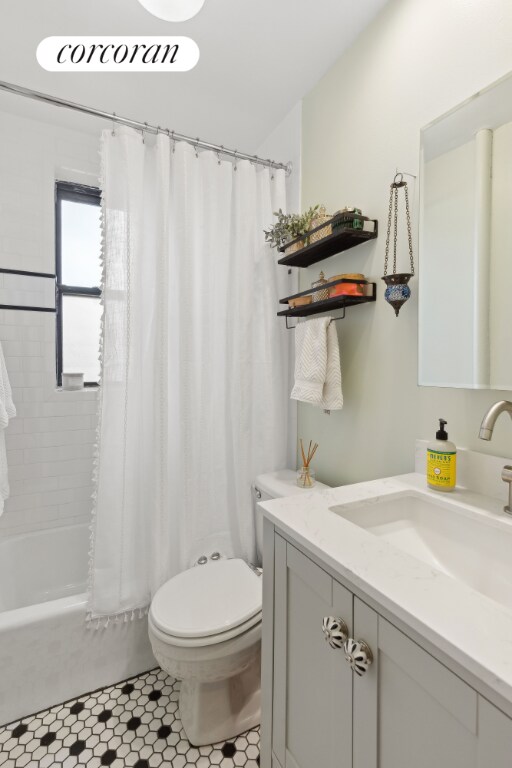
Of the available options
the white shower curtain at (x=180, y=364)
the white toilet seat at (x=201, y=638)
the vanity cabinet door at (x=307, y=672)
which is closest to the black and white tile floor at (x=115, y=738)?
the white shower curtain at (x=180, y=364)

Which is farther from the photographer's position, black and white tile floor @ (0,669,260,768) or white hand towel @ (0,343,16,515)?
white hand towel @ (0,343,16,515)

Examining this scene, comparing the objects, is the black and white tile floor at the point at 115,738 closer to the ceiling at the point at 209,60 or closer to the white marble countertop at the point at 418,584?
the white marble countertop at the point at 418,584

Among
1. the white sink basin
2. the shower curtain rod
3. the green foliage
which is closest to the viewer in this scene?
the white sink basin

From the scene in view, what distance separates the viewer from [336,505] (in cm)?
90

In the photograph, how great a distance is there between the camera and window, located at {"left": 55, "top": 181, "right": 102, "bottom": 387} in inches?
81.4

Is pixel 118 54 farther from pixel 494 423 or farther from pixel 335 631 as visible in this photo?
pixel 335 631

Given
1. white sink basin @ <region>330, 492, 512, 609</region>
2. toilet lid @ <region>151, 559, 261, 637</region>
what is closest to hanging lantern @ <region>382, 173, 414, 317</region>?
white sink basin @ <region>330, 492, 512, 609</region>

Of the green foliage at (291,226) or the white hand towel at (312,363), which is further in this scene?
the green foliage at (291,226)

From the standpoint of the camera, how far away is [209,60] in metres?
1.48

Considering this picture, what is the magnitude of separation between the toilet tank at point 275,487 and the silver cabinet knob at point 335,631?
0.78 metres

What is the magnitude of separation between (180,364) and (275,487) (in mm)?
664

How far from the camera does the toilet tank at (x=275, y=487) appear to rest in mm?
1523

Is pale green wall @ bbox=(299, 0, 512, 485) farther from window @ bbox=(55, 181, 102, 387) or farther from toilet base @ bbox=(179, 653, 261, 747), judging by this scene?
window @ bbox=(55, 181, 102, 387)

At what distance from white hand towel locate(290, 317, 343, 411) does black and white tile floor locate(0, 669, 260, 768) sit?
122cm
